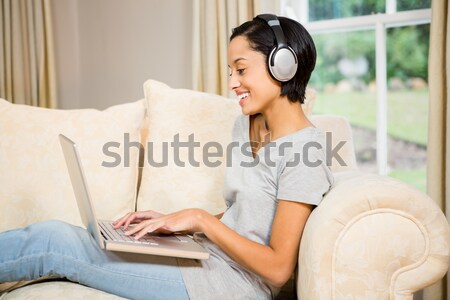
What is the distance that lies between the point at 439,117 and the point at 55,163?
4.44 feet

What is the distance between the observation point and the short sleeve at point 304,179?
116 cm

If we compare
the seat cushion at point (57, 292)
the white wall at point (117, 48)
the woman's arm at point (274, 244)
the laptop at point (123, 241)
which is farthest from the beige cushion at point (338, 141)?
the white wall at point (117, 48)

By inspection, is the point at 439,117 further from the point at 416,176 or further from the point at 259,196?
the point at 259,196

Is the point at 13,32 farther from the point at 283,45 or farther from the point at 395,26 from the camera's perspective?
the point at 283,45

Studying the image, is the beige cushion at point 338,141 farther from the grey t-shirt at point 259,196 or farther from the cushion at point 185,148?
the grey t-shirt at point 259,196

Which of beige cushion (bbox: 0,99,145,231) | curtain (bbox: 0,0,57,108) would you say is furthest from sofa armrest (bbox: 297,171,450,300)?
curtain (bbox: 0,0,57,108)

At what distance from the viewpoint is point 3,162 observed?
162 cm

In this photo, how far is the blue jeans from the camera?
115cm

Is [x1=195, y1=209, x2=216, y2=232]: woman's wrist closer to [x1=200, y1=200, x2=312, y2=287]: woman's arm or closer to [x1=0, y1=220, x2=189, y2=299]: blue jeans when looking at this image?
[x1=200, y1=200, x2=312, y2=287]: woman's arm

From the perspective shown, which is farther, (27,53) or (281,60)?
(27,53)

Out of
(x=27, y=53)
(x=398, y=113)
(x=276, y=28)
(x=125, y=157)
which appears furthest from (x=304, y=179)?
(x=27, y=53)

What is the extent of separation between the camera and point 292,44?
4.11ft

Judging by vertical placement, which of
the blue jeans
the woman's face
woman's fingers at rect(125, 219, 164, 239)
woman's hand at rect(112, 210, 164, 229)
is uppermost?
the woman's face

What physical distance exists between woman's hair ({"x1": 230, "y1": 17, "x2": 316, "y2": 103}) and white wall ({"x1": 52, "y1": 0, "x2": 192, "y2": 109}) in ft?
4.90
